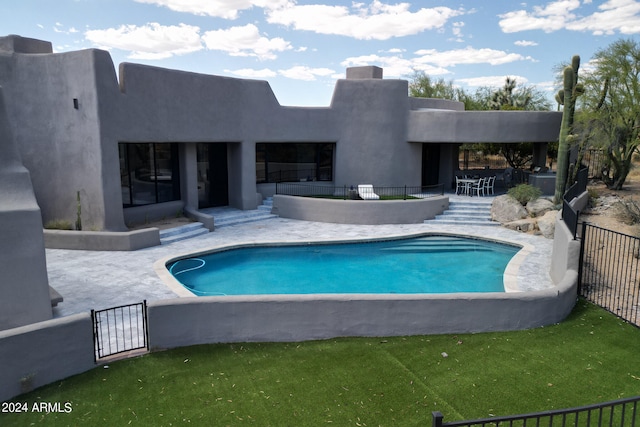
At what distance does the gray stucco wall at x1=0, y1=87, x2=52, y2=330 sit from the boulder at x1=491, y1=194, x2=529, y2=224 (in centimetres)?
1696

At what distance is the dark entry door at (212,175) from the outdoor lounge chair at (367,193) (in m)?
6.46

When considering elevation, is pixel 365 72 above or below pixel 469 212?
above

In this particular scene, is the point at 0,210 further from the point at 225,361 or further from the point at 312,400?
the point at 312,400

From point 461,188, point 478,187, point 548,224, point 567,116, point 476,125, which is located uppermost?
point 567,116

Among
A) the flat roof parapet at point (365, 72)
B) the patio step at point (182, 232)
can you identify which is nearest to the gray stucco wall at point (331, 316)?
the patio step at point (182, 232)

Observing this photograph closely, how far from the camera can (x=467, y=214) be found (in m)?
21.3

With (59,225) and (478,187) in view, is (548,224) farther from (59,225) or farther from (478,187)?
(59,225)

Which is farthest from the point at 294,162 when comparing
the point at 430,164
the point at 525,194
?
the point at 525,194

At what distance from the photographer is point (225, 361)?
8.48 metres

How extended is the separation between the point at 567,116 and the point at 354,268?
1182cm

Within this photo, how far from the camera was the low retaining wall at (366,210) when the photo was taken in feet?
66.9

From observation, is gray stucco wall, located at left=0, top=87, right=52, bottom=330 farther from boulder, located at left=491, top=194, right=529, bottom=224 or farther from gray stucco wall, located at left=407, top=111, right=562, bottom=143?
gray stucco wall, located at left=407, top=111, right=562, bottom=143

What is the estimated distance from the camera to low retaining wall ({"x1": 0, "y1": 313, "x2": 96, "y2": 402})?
7.25m

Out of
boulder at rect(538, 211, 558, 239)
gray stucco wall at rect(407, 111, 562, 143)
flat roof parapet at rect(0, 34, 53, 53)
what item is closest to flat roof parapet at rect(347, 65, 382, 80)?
gray stucco wall at rect(407, 111, 562, 143)
